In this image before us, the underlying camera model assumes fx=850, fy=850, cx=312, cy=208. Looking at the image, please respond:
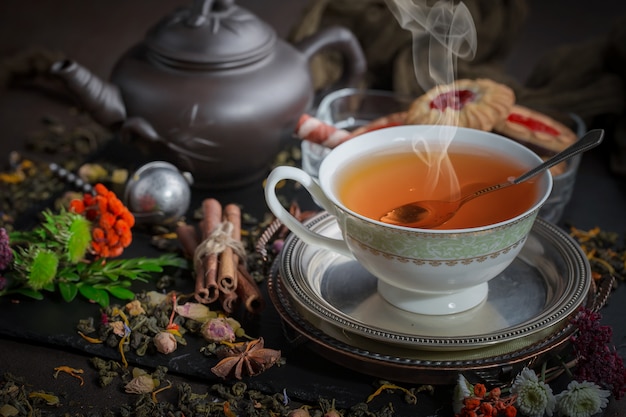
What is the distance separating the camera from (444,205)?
49.0 inches

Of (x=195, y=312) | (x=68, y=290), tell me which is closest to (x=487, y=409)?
(x=195, y=312)

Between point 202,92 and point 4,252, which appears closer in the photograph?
point 4,252

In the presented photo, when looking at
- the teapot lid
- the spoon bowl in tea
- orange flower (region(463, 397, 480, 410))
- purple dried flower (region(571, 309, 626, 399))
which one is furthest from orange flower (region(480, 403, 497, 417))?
the teapot lid

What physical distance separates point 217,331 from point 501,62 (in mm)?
1513

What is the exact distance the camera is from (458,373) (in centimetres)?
114

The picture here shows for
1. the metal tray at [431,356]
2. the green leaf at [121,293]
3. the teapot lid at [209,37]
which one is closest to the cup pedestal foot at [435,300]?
the metal tray at [431,356]

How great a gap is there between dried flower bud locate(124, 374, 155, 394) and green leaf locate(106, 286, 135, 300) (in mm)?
223

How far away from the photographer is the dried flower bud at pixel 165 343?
1.27 m

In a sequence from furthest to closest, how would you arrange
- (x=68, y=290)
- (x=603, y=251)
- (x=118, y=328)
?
(x=603, y=251)
(x=68, y=290)
(x=118, y=328)

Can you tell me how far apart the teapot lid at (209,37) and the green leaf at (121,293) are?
1.69 feet

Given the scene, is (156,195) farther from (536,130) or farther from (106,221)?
(536,130)

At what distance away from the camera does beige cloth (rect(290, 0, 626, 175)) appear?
1.99 meters

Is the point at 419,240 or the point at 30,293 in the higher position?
the point at 419,240

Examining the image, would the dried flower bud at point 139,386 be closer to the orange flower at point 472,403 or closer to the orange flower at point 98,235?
the orange flower at point 98,235
